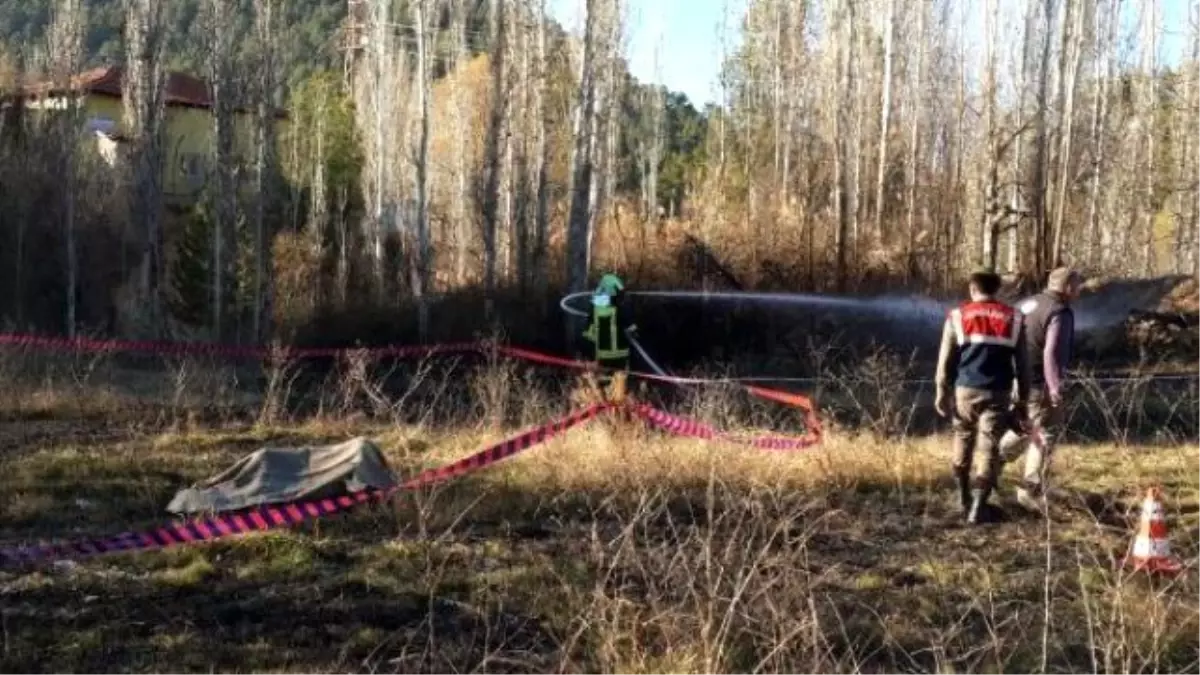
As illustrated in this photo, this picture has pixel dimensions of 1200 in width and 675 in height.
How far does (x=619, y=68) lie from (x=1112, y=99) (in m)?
14.8

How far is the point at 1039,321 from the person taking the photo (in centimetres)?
862

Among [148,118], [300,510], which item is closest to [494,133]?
[148,118]

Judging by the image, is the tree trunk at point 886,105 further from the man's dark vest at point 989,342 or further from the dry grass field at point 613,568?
the man's dark vest at point 989,342

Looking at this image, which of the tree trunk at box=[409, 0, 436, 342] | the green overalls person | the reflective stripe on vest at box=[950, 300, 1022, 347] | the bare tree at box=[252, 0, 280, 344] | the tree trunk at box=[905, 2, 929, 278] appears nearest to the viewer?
the reflective stripe on vest at box=[950, 300, 1022, 347]

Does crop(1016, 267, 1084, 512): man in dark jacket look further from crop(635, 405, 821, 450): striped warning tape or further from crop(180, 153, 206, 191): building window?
crop(180, 153, 206, 191): building window

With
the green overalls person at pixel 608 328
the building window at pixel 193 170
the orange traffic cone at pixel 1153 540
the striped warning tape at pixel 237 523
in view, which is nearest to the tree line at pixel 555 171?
the building window at pixel 193 170

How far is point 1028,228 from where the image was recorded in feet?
83.0

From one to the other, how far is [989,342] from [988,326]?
0.10m

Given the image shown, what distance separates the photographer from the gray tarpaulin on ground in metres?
8.46

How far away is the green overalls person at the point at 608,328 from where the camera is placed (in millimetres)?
12555

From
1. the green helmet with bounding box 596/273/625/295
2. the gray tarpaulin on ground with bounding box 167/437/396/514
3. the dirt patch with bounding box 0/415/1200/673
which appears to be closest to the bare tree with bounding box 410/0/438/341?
the green helmet with bounding box 596/273/625/295

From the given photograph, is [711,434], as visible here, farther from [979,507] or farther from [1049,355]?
[1049,355]

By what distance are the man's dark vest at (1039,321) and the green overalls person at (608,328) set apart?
4490mm

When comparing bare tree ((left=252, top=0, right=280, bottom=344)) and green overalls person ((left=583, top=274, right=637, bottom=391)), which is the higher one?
bare tree ((left=252, top=0, right=280, bottom=344))
